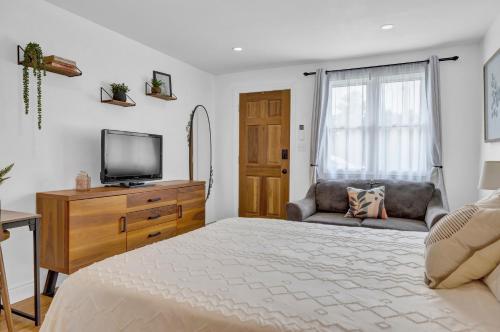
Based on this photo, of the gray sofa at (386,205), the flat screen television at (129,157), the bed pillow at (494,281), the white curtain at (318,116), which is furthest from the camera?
the white curtain at (318,116)

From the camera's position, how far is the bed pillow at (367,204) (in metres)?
3.56

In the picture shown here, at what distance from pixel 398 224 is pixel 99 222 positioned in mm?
2810

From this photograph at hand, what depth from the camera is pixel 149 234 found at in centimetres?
339

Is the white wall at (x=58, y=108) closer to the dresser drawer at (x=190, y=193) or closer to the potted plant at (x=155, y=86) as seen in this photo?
the potted plant at (x=155, y=86)

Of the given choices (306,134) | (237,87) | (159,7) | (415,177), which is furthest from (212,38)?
(415,177)

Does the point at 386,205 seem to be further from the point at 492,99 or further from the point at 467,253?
the point at 467,253

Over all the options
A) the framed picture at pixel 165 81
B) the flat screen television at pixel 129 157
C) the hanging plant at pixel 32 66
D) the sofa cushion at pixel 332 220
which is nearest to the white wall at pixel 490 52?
→ the sofa cushion at pixel 332 220

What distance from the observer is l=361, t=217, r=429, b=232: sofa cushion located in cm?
318

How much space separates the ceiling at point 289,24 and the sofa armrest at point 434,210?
1.78 m

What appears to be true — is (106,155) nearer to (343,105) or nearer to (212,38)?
(212,38)

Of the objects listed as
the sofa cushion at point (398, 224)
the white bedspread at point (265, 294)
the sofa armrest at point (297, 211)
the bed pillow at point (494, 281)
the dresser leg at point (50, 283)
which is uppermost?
the bed pillow at point (494, 281)

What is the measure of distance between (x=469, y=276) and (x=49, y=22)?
3545 millimetres

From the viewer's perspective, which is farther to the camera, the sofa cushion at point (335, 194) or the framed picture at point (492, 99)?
the sofa cushion at point (335, 194)

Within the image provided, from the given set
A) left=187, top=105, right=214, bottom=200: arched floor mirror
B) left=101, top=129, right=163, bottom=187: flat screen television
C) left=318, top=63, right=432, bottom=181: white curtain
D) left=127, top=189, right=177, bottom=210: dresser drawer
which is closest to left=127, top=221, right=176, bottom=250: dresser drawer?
left=127, top=189, right=177, bottom=210: dresser drawer
